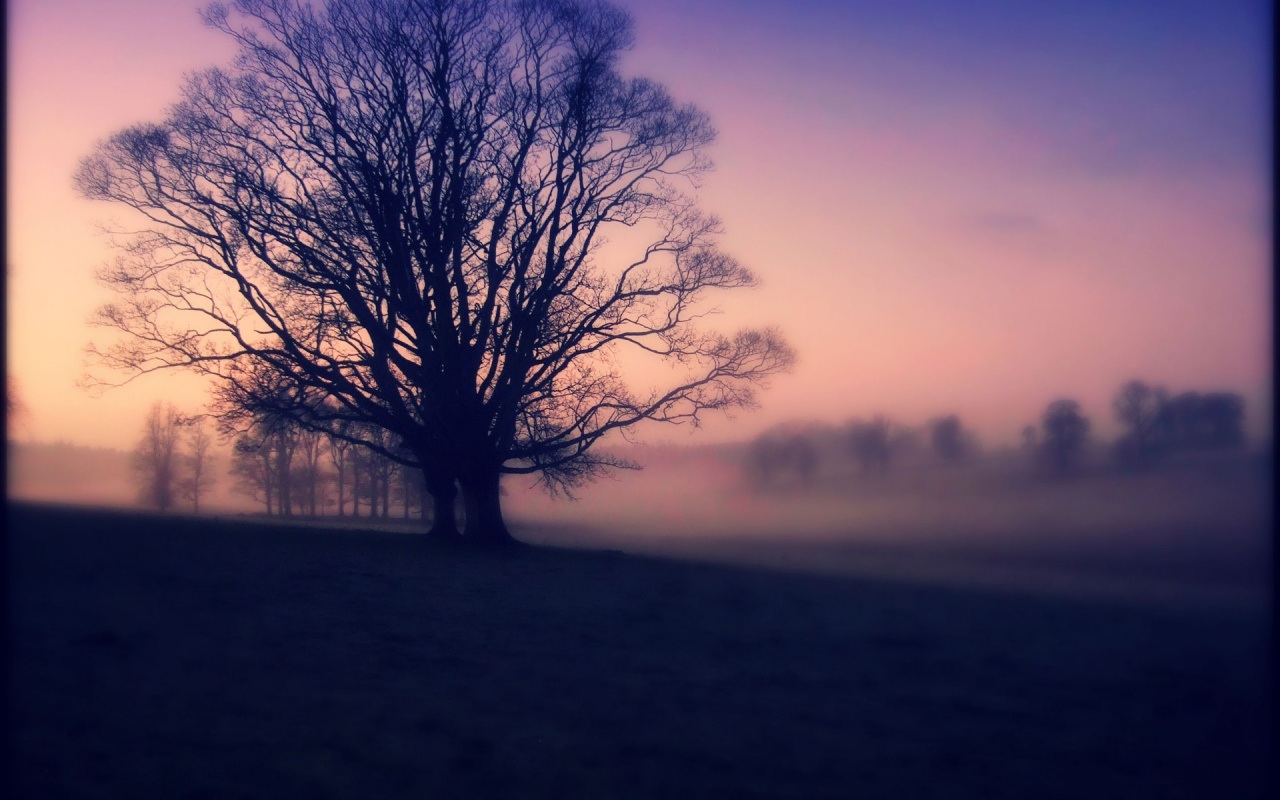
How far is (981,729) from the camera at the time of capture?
6.25 m

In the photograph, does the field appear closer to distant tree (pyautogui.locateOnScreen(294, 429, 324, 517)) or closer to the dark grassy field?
the dark grassy field

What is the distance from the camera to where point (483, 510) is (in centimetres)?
1891

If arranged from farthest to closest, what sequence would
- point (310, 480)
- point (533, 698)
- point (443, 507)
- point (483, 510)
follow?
point (310, 480) < point (443, 507) < point (483, 510) < point (533, 698)

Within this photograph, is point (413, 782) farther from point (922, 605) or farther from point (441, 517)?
point (441, 517)

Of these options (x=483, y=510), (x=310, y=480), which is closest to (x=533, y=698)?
(x=483, y=510)

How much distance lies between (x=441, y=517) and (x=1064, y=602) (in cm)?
1289

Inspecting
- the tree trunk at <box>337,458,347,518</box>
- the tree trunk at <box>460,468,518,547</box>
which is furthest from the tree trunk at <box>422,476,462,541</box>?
the tree trunk at <box>337,458,347,518</box>

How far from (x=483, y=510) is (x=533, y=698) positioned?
1239cm

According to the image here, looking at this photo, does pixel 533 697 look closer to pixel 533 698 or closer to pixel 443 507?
pixel 533 698

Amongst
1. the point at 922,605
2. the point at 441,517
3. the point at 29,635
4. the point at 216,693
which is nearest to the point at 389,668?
the point at 216,693

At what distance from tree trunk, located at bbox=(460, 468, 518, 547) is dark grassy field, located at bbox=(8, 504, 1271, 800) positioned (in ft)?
26.8

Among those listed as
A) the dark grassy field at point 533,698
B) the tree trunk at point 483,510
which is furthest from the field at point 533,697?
the tree trunk at point 483,510

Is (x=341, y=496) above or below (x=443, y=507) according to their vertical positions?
below

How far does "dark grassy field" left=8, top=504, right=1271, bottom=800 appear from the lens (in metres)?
5.31
